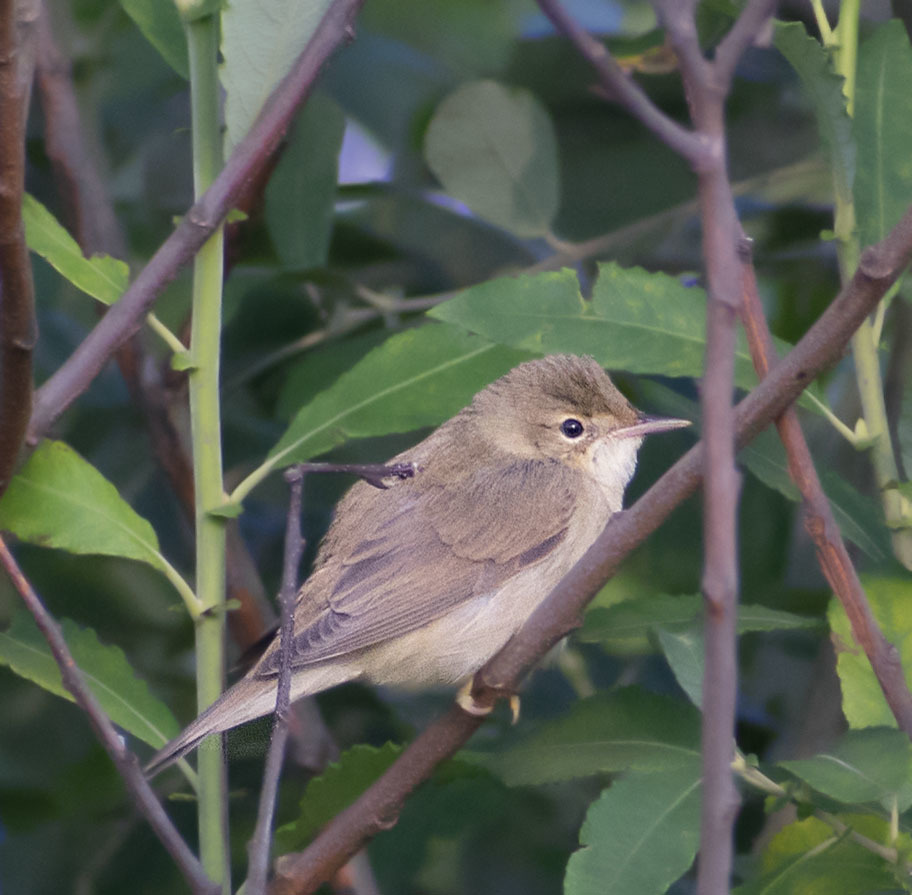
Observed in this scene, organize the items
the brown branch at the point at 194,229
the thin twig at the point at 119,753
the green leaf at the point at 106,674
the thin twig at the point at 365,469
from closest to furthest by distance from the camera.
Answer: the thin twig at the point at 365,469 < the thin twig at the point at 119,753 < the brown branch at the point at 194,229 < the green leaf at the point at 106,674

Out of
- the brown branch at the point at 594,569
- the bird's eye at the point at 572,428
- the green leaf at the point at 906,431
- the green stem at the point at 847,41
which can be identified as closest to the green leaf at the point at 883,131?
the green stem at the point at 847,41

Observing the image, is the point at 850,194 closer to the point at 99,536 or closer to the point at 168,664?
the point at 99,536

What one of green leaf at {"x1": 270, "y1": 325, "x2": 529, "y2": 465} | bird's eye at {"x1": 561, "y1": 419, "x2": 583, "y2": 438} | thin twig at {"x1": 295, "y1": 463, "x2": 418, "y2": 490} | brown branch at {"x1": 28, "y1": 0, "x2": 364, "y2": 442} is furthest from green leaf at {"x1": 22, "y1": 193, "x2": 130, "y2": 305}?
bird's eye at {"x1": 561, "y1": 419, "x2": 583, "y2": 438}

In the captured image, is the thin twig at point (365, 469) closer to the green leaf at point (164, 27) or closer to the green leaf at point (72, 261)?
the green leaf at point (72, 261)

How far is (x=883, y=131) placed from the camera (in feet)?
7.88

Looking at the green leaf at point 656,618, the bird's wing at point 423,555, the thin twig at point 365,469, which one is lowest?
the bird's wing at point 423,555

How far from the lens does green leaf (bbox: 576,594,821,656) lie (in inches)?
86.2

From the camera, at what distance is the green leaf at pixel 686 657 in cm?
201

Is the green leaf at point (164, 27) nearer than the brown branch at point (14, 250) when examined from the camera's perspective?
No

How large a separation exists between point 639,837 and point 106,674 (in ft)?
3.50

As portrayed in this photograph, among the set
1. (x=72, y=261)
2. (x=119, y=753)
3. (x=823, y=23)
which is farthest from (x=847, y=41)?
(x=119, y=753)

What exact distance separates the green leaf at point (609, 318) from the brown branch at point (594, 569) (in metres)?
0.57

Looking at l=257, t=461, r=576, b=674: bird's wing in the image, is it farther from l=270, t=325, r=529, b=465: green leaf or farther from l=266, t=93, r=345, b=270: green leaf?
l=266, t=93, r=345, b=270: green leaf

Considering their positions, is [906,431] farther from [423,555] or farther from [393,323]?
[393,323]
